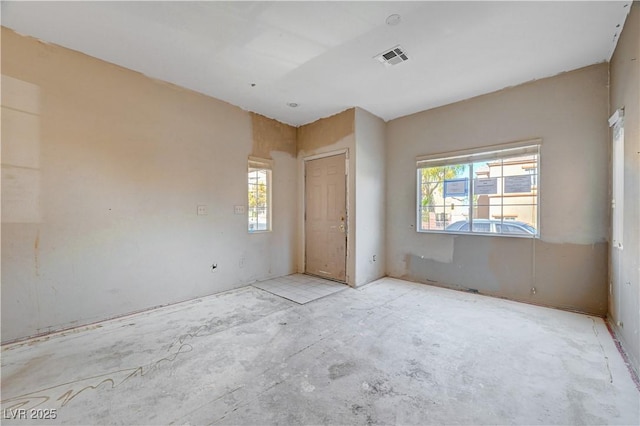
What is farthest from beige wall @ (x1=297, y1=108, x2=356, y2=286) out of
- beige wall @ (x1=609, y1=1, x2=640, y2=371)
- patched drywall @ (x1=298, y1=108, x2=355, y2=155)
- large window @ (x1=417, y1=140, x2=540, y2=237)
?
beige wall @ (x1=609, y1=1, x2=640, y2=371)

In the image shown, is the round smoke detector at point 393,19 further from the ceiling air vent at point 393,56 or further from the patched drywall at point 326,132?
the patched drywall at point 326,132

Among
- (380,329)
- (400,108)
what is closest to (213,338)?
(380,329)

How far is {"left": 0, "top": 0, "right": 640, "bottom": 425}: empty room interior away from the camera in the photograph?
187cm

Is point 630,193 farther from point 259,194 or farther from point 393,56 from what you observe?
point 259,194

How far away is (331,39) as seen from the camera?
99.2 inches

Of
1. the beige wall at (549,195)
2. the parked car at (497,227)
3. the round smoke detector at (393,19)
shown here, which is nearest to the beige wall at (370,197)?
the beige wall at (549,195)

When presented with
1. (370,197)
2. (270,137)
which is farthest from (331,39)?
(370,197)

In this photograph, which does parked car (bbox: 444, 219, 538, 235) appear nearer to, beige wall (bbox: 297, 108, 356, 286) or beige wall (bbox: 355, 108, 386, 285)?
beige wall (bbox: 355, 108, 386, 285)

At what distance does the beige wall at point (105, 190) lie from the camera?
2.47m

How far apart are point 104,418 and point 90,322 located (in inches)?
67.8

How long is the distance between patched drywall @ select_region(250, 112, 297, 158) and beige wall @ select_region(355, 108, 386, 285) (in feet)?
4.59

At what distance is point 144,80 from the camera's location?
3.19 meters

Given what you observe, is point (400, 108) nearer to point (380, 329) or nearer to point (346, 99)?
point (346, 99)

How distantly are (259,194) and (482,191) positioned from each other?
3516 mm
